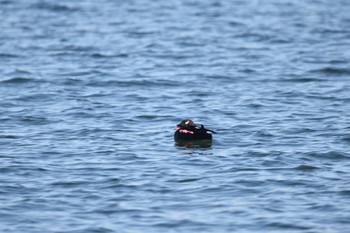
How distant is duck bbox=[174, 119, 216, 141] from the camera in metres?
14.4

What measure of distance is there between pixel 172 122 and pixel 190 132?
2.28 meters

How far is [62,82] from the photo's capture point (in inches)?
818

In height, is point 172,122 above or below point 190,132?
below

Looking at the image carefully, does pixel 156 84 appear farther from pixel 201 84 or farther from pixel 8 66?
pixel 8 66

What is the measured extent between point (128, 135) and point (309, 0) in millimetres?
21934

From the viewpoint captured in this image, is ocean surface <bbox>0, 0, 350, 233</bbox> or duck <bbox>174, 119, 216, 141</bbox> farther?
duck <bbox>174, 119, 216, 141</bbox>

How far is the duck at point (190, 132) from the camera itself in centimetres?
1445

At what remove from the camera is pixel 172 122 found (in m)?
16.7

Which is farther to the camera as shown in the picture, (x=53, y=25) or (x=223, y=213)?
(x=53, y=25)

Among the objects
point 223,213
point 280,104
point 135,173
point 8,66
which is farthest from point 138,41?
point 223,213

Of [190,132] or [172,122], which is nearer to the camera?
[190,132]

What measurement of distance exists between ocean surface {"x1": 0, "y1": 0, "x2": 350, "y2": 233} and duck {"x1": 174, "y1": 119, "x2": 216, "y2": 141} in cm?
18

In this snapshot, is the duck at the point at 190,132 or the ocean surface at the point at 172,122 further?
the duck at the point at 190,132

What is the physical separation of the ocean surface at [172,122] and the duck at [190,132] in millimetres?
175
